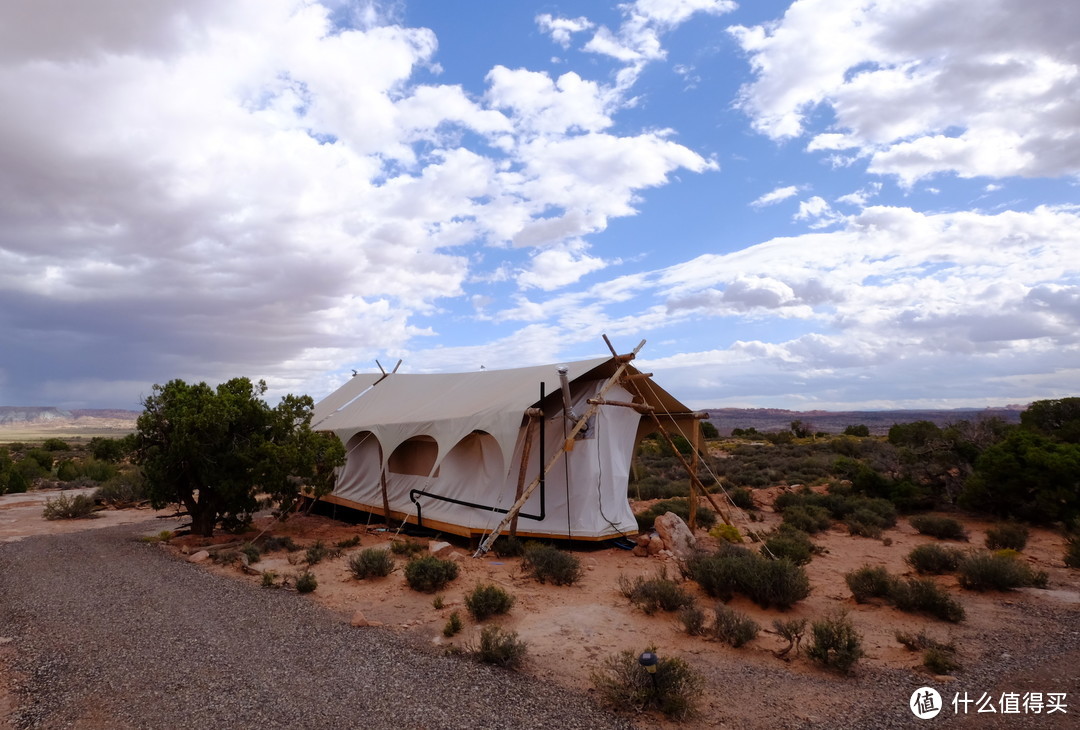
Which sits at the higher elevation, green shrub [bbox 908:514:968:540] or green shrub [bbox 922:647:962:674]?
green shrub [bbox 922:647:962:674]

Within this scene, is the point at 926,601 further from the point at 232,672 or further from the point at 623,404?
the point at 232,672

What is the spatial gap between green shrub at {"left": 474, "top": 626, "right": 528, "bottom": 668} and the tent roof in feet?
14.7

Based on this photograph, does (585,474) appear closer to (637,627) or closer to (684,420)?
(684,420)

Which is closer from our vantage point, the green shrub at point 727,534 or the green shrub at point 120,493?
the green shrub at point 727,534

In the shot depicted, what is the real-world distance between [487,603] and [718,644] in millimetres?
2319

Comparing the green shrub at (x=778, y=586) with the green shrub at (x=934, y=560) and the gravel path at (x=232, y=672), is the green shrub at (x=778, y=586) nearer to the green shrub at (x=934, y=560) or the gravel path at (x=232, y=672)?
the green shrub at (x=934, y=560)

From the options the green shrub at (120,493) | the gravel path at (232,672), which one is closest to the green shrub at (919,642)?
the gravel path at (232,672)

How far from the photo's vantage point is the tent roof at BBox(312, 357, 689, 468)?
10.4 meters

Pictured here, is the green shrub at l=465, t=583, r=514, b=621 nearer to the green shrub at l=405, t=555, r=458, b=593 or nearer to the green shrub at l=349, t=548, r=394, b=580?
the green shrub at l=405, t=555, r=458, b=593

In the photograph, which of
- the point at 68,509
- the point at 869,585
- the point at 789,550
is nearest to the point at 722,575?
the point at 869,585

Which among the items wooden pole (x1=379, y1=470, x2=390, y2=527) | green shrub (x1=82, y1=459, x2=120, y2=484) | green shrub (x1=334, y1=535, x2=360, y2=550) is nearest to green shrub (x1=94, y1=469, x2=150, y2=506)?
green shrub (x1=82, y1=459, x2=120, y2=484)

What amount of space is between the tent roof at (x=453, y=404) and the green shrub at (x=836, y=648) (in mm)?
5327

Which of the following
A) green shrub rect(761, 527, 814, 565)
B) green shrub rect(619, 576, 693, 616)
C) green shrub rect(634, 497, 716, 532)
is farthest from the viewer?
green shrub rect(634, 497, 716, 532)

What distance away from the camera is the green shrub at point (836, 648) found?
5.13 meters
